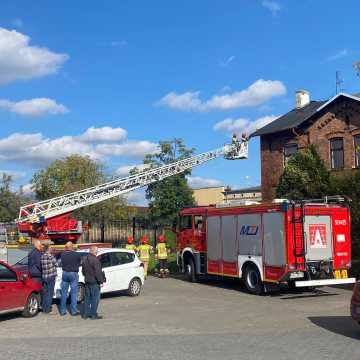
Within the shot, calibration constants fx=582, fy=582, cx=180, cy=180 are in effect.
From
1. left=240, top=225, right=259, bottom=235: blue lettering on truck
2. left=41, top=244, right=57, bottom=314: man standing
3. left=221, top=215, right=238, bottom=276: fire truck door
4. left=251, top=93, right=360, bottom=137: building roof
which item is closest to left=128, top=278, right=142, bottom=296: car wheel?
left=221, top=215, right=238, bottom=276: fire truck door

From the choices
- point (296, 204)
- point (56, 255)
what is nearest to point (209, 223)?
point (296, 204)

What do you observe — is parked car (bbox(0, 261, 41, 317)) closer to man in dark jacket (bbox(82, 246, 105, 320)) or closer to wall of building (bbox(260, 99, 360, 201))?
man in dark jacket (bbox(82, 246, 105, 320))

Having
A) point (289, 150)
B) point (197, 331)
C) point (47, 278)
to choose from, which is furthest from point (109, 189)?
point (197, 331)

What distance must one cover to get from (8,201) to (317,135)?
94.4ft

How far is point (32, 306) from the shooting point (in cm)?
1298

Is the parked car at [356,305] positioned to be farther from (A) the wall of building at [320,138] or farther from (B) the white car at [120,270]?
(A) the wall of building at [320,138]

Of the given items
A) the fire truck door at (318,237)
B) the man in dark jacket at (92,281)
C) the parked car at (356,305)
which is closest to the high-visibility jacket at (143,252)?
the fire truck door at (318,237)

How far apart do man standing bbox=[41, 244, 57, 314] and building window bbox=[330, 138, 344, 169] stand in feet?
73.0

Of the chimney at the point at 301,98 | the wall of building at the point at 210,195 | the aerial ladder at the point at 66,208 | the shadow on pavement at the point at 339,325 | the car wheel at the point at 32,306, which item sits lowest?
the shadow on pavement at the point at 339,325

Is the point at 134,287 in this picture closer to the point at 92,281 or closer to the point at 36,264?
the point at 36,264

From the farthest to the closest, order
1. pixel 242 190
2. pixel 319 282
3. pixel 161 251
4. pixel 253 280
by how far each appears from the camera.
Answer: pixel 242 190 → pixel 161 251 → pixel 253 280 → pixel 319 282

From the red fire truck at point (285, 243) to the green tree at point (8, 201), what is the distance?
33613 mm

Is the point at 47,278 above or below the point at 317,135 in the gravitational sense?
below

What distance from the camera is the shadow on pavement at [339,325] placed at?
10.3 m
